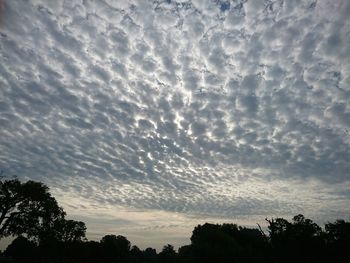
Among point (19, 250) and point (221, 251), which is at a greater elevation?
point (19, 250)

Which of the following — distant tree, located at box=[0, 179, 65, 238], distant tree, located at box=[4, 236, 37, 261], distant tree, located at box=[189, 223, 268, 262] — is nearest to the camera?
distant tree, located at box=[0, 179, 65, 238]

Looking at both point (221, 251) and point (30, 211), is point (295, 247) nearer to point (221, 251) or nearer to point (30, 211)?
point (221, 251)

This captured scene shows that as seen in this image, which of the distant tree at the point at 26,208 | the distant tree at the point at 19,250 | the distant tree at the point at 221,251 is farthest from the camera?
the distant tree at the point at 19,250

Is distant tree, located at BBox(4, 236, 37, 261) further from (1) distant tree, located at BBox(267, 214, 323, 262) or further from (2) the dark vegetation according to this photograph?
(1) distant tree, located at BBox(267, 214, 323, 262)

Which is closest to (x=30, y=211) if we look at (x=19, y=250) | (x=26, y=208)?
(x=26, y=208)

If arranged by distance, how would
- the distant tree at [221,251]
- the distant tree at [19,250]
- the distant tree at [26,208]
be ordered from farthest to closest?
the distant tree at [19,250] → the distant tree at [221,251] → the distant tree at [26,208]

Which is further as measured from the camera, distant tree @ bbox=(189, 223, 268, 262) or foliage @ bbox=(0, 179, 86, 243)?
distant tree @ bbox=(189, 223, 268, 262)

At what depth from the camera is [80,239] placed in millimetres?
105750

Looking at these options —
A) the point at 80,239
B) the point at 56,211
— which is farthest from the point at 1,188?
the point at 80,239

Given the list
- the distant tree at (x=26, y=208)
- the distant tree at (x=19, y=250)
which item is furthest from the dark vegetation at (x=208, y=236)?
the distant tree at (x=19, y=250)

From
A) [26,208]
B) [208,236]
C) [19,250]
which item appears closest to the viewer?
[26,208]

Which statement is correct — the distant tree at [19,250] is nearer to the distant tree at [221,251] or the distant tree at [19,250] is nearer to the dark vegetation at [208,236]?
the dark vegetation at [208,236]

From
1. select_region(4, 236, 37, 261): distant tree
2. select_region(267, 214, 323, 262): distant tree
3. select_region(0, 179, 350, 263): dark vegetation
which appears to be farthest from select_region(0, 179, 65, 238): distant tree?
select_region(4, 236, 37, 261): distant tree

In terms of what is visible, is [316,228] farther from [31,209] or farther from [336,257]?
[31,209]
